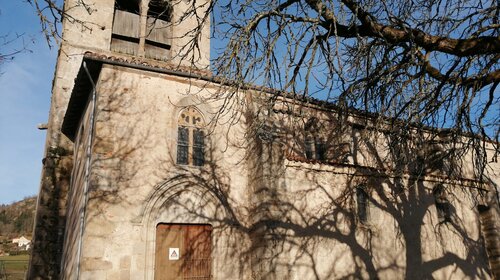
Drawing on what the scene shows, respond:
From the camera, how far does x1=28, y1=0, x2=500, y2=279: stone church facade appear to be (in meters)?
8.58

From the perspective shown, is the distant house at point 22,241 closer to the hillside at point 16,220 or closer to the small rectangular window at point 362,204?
the hillside at point 16,220

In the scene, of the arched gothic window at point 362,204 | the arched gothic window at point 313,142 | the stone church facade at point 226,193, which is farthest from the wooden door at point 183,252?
the arched gothic window at point 362,204

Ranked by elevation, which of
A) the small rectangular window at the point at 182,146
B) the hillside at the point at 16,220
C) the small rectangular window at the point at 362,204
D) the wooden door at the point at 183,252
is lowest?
the wooden door at the point at 183,252

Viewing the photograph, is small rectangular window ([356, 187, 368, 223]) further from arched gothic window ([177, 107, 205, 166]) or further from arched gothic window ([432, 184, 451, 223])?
arched gothic window ([177, 107, 205, 166])

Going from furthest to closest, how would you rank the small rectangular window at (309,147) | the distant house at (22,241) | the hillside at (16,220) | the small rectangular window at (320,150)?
the hillside at (16,220) < the distant house at (22,241) < the small rectangular window at (320,150) < the small rectangular window at (309,147)

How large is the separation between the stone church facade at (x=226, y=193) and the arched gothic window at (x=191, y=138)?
31 mm

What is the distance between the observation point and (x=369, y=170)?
449 inches

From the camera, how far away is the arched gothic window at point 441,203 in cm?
1246

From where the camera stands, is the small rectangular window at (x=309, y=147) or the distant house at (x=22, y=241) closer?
the small rectangular window at (x=309, y=147)

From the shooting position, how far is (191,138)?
33.0ft

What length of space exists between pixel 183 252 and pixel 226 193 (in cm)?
188

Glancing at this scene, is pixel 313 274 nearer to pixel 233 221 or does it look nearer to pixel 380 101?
pixel 233 221

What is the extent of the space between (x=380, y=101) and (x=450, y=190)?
282 inches

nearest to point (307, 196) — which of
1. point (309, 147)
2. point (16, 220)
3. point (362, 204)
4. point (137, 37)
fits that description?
point (309, 147)
